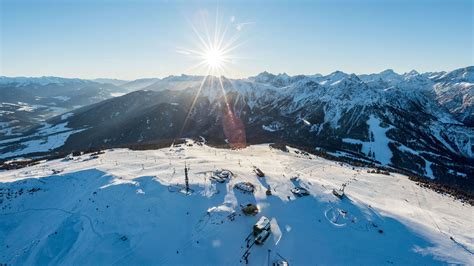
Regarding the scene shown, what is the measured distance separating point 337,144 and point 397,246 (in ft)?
464

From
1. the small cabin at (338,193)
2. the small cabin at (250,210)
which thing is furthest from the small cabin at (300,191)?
the small cabin at (250,210)

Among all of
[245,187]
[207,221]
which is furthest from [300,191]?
[207,221]

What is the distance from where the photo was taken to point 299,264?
26.2m

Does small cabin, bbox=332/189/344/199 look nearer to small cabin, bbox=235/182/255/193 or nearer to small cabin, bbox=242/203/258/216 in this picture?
small cabin, bbox=235/182/255/193

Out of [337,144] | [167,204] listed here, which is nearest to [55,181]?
[167,204]

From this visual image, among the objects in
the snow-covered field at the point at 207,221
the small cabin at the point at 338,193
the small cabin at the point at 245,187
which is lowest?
A: the snow-covered field at the point at 207,221

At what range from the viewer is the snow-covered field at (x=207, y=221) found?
1083 inches

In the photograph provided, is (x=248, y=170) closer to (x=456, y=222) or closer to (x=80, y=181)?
(x=80, y=181)

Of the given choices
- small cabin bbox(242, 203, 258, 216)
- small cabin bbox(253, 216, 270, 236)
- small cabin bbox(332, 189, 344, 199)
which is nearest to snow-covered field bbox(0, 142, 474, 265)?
small cabin bbox(332, 189, 344, 199)

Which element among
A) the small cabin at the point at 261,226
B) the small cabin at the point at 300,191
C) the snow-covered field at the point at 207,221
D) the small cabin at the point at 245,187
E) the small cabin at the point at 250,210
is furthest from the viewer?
the small cabin at the point at 300,191

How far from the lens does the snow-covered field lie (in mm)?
27516

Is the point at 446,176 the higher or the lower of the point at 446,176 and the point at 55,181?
the lower

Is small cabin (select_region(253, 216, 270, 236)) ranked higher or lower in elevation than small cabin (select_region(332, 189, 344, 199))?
lower

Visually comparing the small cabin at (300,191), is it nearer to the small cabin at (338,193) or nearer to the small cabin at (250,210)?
the small cabin at (338,193)
